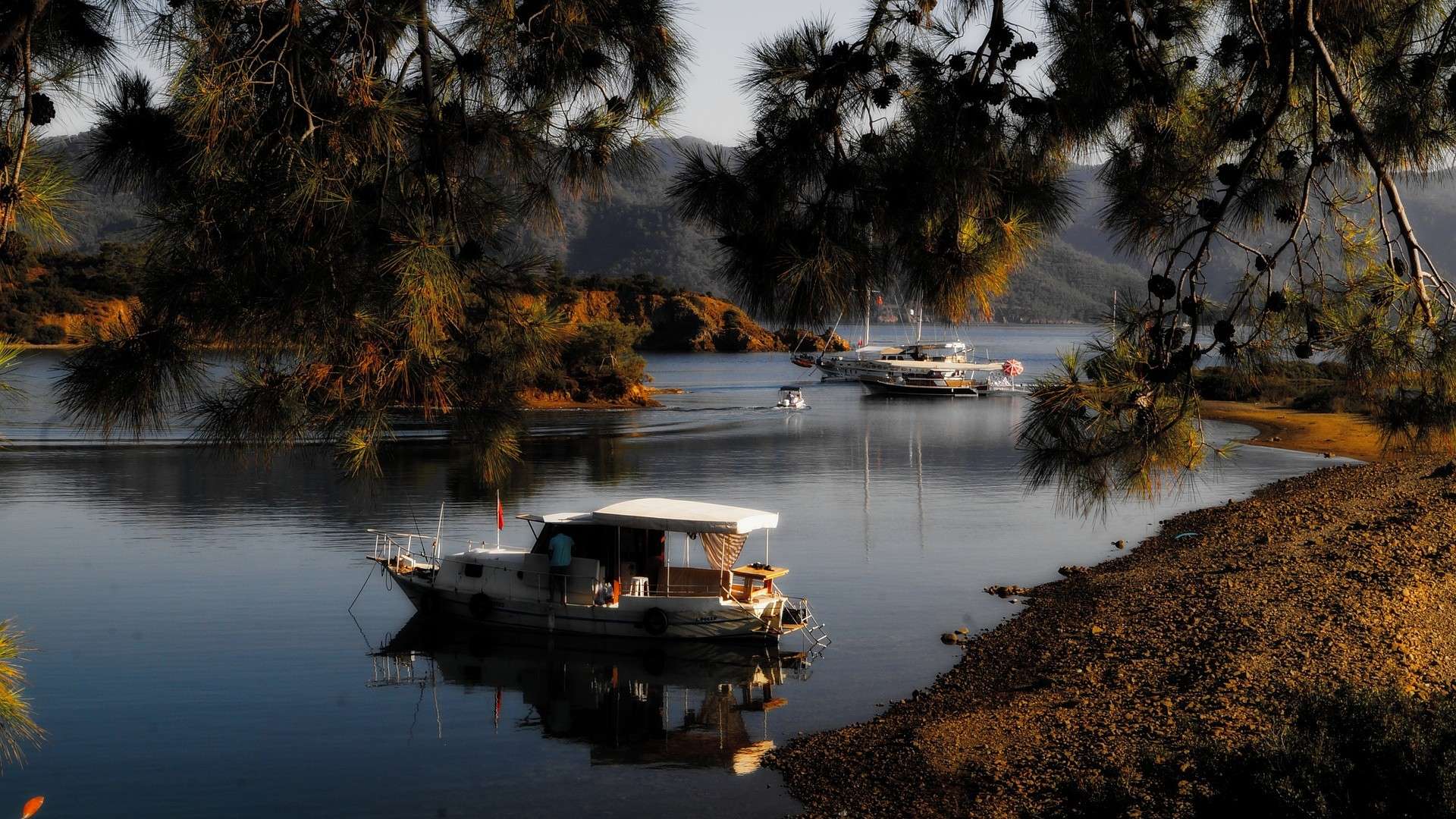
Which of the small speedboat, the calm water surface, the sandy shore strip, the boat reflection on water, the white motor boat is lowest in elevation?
the boat reflection on water

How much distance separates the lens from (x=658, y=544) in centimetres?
2069

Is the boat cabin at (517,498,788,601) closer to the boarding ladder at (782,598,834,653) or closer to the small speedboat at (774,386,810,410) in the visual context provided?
the boarding ladder at (782,598,834,653)

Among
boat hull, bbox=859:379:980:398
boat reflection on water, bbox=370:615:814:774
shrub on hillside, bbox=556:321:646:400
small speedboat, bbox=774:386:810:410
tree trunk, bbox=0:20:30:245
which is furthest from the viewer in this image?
boat hull, bbox=859:379:980:398

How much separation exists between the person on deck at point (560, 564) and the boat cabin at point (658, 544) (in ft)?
0.99

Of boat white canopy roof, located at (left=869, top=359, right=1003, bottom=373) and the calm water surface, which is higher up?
boat white canopy roof, located at (left=869, top=359, right=1003, bottom=373)

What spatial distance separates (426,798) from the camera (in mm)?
13117

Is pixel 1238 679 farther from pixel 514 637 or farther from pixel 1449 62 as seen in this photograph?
pixel 514 637

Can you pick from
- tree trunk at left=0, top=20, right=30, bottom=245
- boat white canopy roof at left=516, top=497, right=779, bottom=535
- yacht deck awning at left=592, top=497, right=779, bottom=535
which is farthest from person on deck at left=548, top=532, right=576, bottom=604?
tree trunk at left=0, top=20, right=30, bottom=245

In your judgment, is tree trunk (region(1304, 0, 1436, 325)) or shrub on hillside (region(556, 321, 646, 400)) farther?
shrub on hillside (region(556, 321, 646, 400))

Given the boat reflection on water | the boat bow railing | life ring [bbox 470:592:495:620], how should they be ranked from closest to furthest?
the boat reflection on water < life ring [bbox 470:592:495:620] < the boat bow railing

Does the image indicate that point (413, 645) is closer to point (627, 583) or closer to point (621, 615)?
point (621, 615)

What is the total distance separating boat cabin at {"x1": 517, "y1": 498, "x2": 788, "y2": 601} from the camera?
19.8 metres

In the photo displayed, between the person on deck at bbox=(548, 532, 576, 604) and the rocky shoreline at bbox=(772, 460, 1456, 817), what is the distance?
6743 mm

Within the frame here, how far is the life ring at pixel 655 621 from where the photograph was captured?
1959 cm
